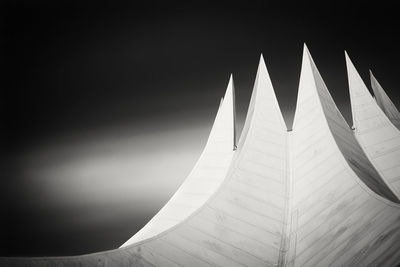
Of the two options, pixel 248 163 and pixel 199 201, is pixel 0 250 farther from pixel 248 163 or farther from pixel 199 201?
pixel 248 163

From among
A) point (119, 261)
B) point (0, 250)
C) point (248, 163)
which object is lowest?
point (0, 250)

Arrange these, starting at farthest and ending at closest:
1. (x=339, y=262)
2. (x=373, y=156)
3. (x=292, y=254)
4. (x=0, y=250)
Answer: (x=0, y=250), (x=373, y=156), (x=292, y=254), (x=339, y=262)

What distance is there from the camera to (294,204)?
7.03 m

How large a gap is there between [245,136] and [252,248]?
2909 millimetres

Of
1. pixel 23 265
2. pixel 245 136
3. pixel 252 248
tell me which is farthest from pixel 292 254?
pixel 23 265

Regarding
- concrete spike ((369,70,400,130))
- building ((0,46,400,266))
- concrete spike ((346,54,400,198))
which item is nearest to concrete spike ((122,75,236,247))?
building ((0,46,400,266))

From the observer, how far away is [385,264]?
15.2 feet

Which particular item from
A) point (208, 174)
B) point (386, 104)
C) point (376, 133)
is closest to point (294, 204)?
point (208, 174)

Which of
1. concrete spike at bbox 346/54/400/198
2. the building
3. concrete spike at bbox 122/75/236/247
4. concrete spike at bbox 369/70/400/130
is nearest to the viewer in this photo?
Result: the building

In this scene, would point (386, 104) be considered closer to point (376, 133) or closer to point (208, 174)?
point (376, 133)

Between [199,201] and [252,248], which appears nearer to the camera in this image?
[252,248]

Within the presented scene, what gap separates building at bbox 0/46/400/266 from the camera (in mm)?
5594

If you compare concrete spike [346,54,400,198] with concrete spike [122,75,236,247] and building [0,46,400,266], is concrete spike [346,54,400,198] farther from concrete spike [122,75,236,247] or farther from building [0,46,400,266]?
concrete spike [122,75,236,247]

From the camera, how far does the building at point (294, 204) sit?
5594mm
